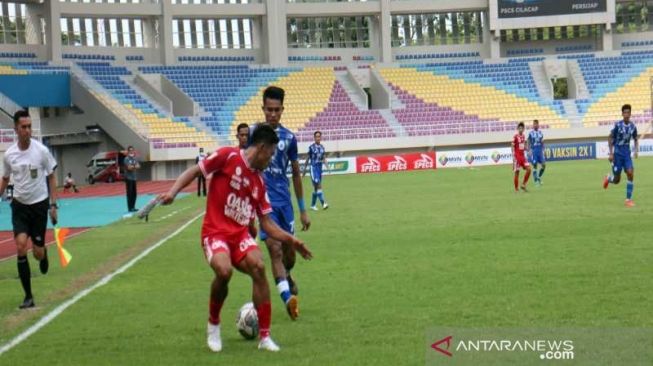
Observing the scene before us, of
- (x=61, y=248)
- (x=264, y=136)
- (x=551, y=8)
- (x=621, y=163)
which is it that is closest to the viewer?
(x=264, y=136)

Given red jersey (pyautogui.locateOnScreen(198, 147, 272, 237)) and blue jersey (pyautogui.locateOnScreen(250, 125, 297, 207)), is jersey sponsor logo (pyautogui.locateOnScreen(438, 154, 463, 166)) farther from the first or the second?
red jersey (pyautogui.locateOnScreen(198, 147, 272, 237))

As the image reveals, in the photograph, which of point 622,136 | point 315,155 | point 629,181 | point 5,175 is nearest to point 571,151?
point 315,155

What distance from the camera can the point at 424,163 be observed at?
56844 millimetres

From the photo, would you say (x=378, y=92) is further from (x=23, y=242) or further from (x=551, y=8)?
(x=23, y=242)

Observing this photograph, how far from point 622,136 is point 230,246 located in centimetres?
1638

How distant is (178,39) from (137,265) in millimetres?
57845

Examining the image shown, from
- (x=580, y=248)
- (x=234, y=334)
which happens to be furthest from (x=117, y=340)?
(x=580, y=248)

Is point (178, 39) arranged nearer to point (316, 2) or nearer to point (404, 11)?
point (316, 2)

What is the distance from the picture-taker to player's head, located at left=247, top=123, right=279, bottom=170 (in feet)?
27.1

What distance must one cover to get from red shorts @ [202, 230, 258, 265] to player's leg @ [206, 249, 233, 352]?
4 centimetres

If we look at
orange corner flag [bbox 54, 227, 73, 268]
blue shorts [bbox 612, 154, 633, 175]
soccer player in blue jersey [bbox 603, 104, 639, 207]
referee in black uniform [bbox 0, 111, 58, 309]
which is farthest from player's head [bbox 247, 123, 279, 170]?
blue shorts [bbox 612, 154, 633, 175]

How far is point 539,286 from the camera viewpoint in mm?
10984

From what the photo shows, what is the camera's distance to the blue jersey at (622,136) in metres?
22.8

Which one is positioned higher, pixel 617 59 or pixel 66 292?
pixel 617 59
